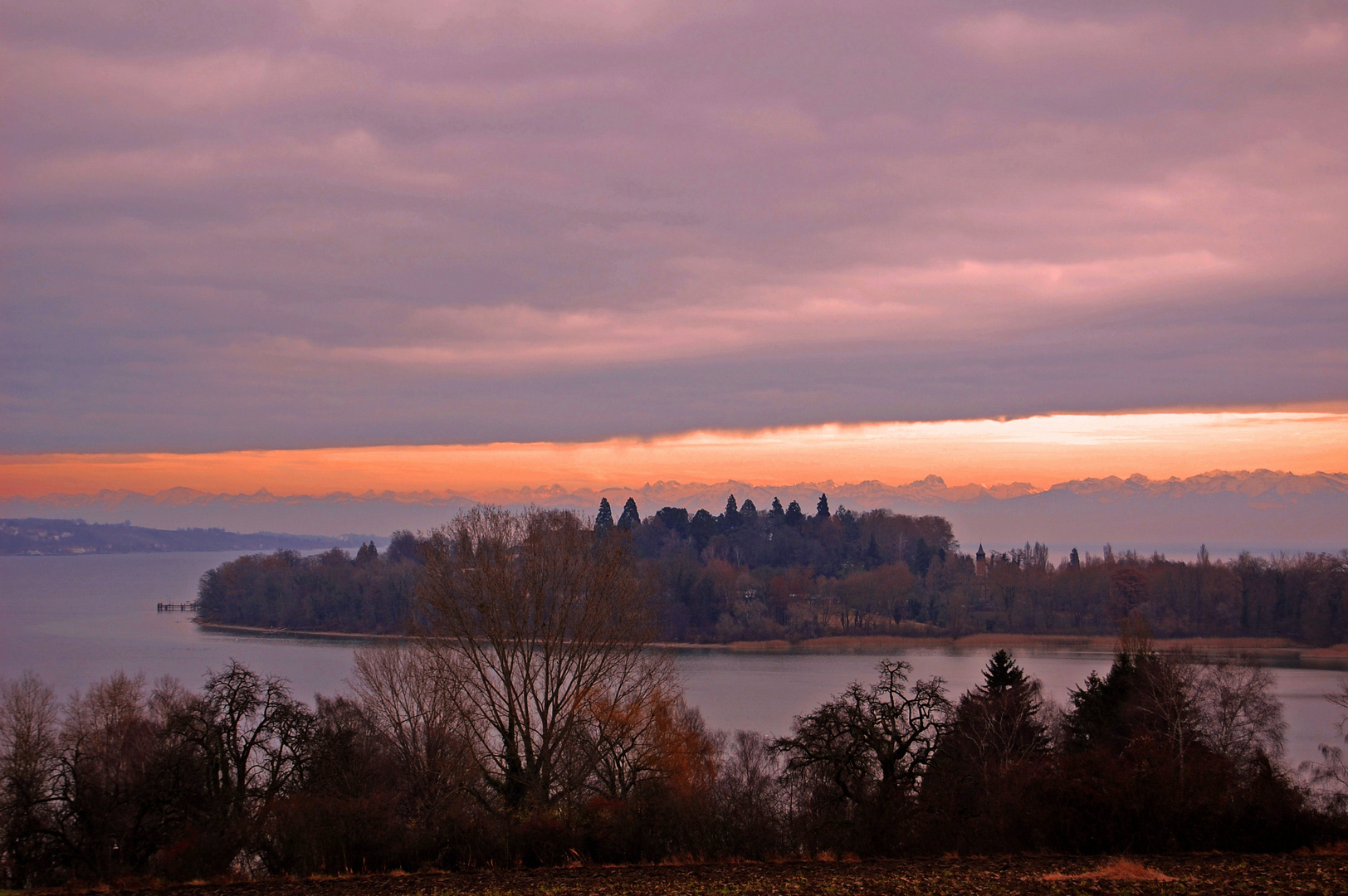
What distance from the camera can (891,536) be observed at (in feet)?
414

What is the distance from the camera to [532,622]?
19.3 m

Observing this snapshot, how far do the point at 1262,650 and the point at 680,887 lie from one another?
76.6 metres

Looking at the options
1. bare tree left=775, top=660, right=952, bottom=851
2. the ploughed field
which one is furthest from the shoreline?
the ploughed field

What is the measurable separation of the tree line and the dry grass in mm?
1853

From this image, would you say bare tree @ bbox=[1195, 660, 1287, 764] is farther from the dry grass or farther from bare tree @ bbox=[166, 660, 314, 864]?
bare tree @ bbox=[166, 660, 314, 864]

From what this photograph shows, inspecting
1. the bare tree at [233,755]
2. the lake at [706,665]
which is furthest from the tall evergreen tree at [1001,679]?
the bare tree at [233,755]

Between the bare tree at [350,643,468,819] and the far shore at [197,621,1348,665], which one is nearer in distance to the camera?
the bare tree at [350,643,468,819]

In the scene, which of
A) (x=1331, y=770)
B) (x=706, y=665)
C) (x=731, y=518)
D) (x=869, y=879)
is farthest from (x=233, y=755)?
(x=731, y=518)

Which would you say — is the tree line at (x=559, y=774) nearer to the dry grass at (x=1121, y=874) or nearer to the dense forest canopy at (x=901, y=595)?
the dry grass at (x=1121, y=874)

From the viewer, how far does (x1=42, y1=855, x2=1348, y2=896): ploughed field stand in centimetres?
1056

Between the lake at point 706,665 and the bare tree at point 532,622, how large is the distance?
17.9m

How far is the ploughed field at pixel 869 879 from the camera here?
34.7 feet

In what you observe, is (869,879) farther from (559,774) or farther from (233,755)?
(233,755)

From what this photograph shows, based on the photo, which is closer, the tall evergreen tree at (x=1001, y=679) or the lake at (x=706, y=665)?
the tall evergreen tree at (x=1001, y=679)
